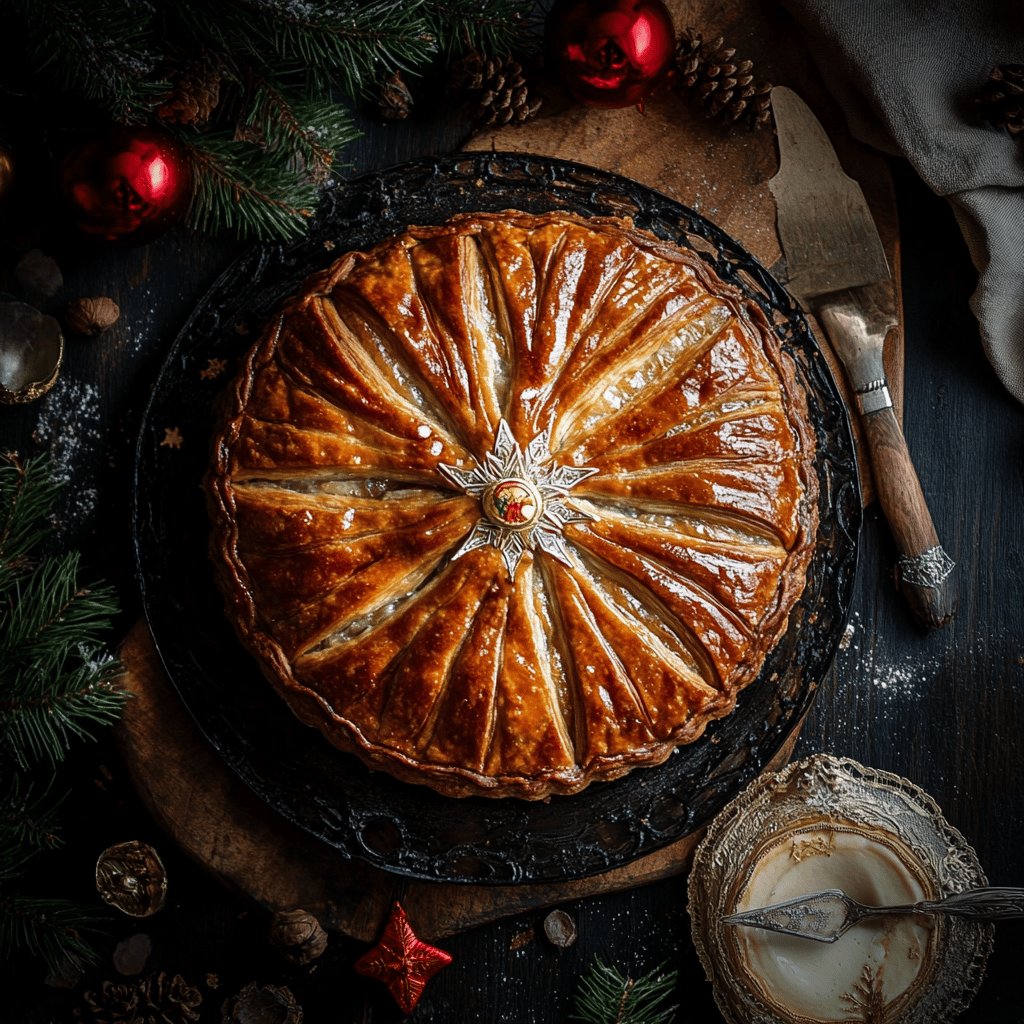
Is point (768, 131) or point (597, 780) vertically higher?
point (768, 131)

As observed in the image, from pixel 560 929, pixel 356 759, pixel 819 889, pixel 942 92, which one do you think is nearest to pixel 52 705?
pixel 356 759

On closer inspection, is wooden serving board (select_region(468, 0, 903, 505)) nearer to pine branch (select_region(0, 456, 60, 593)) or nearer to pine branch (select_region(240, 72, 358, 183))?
pine branch (select_region(240, 72, 358, 183))

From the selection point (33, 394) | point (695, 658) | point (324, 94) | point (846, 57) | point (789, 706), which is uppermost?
point (846, 57)

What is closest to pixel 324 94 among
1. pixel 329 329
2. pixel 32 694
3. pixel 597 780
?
pixel 329 329

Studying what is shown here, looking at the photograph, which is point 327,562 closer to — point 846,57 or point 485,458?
point 485,458

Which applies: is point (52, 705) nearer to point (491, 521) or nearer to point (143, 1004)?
point (143, 1004)

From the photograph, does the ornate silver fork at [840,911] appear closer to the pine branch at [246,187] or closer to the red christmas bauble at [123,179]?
the pine branch at [246,187]

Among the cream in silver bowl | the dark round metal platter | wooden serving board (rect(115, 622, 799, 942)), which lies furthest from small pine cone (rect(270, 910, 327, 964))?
the cream in silver bowl
